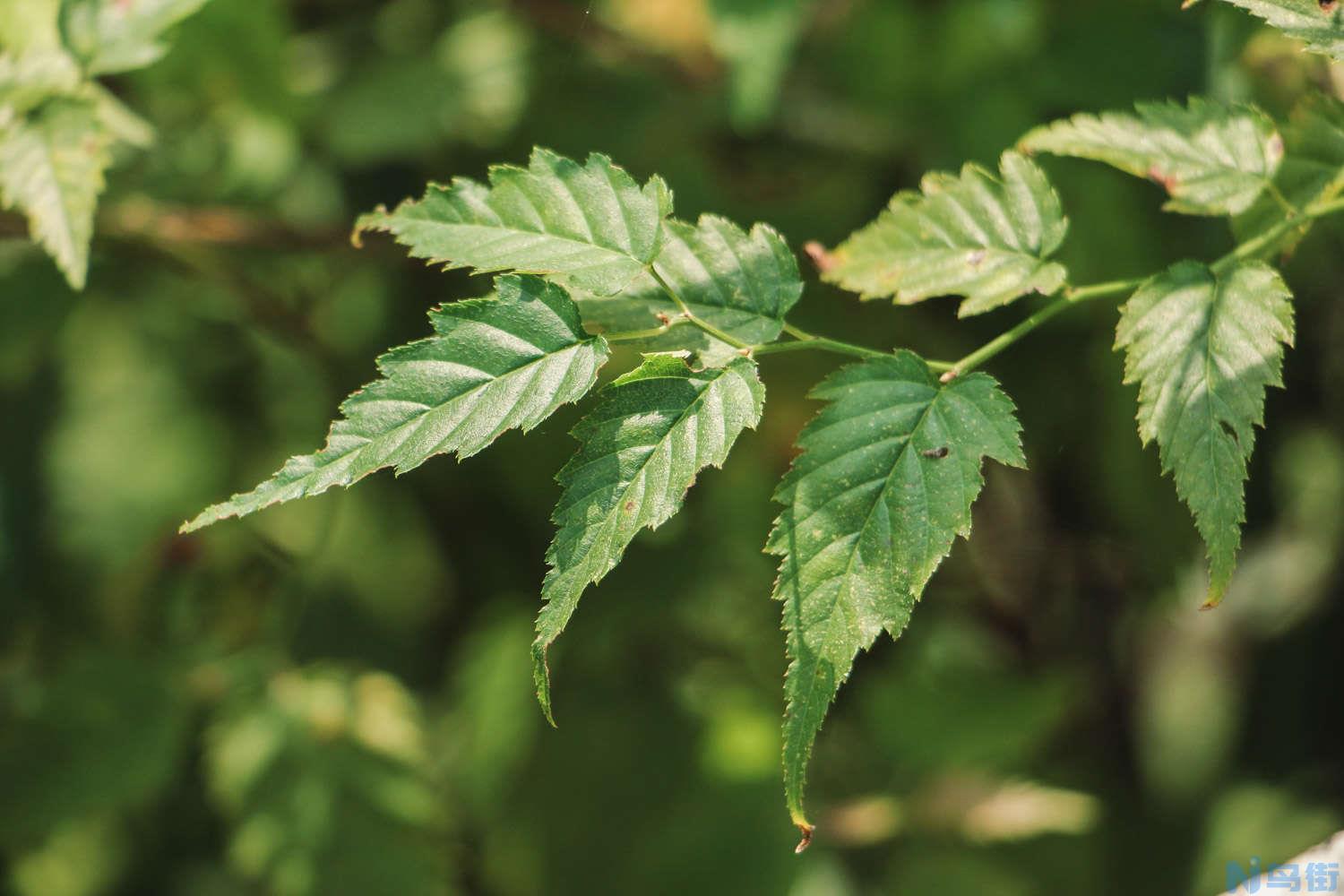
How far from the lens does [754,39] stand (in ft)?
4.64

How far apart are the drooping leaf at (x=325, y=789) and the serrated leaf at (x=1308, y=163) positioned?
1459 mm

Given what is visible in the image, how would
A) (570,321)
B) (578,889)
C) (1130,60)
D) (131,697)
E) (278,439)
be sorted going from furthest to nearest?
(278,439), (578,889), (131,697), (1130,60), (570,321)

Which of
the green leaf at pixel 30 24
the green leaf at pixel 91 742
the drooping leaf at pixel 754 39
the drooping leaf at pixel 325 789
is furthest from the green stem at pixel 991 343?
the green leaf at pixel 91 742

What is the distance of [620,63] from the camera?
6.70 feet

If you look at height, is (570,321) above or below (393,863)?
above

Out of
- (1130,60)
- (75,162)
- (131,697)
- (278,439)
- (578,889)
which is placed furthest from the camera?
(278,439)

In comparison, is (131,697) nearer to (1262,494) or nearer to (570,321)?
(570,321)

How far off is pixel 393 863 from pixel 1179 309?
4.57 ft

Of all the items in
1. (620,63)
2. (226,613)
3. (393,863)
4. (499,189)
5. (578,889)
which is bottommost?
(578,889)

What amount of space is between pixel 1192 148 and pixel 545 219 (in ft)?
2.00

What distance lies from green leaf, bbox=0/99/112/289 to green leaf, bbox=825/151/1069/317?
80cm

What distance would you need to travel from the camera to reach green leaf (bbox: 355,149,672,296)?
2.88ft

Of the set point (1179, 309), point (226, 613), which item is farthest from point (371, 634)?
point (1179, 309)

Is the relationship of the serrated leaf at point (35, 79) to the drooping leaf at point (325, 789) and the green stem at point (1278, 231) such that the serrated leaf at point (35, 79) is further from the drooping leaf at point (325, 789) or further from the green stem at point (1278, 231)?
the green stem at point (1278, 231)
